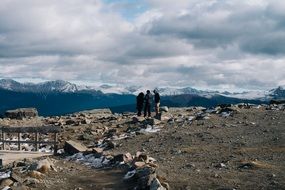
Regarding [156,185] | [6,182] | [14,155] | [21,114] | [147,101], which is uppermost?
[147,101]

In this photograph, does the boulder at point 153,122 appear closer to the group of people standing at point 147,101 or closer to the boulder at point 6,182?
the group of people standing at point 147,101

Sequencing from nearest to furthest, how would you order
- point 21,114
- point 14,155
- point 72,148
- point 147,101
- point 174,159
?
point 174,159 < point 72,148 < point 14,155 < point 147,101 < point 21,114

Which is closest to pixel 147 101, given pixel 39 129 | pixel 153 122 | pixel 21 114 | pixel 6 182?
pixel 153 122

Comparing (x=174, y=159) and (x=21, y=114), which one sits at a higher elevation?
(x=174, y=159)

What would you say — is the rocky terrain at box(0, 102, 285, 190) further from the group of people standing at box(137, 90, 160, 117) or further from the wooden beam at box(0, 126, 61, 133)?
the group of people standing at box(137, 90, 160, 117)

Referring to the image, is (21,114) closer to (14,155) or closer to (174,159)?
(14,155)

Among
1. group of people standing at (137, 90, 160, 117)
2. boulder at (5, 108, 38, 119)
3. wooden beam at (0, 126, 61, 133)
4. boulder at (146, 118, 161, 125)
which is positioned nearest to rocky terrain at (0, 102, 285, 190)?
boulder at (146, 118, 161, 125)

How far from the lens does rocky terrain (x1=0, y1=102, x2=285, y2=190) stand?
22.8 meters

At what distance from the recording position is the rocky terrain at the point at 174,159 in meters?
22.8

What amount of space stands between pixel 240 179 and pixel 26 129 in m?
19.8

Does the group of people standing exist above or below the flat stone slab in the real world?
above

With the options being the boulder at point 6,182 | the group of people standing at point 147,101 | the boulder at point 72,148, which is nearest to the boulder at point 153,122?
the group of people standing at point 147,101

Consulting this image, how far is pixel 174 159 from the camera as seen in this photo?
2817cm

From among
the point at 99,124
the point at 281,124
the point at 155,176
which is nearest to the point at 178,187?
the point at 155,176
